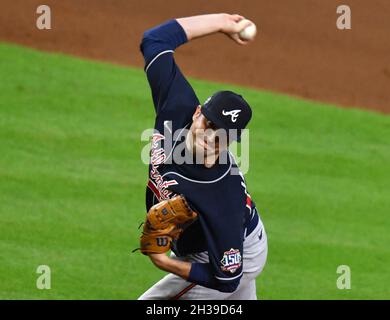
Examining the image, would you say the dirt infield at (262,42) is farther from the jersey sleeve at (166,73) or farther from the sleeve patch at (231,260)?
the sleeve patch at (231,260)

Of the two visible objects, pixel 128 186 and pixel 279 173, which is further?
pixel 279 173

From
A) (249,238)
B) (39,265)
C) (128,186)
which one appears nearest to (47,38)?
(128,186)

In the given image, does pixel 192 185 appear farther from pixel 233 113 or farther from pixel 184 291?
pixel 184 291

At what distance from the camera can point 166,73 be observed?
533 centimetres

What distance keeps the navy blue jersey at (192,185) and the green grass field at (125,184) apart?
2.08 meters

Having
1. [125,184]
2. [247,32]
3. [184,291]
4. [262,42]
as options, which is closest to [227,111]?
[247,32]

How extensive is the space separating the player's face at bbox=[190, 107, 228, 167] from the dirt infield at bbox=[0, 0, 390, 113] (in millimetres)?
7082

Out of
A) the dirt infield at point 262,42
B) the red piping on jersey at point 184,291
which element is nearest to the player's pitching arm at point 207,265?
the red piping on jersey at point 184,291

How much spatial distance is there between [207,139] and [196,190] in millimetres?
286

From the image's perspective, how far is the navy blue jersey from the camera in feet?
16.2

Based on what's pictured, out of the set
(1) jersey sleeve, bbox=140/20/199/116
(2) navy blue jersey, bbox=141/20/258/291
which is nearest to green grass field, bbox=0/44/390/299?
(2) navy blue jersey, bbox=141/20/258/291
